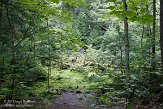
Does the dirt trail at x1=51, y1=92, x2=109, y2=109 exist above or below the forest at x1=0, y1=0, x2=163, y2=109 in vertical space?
below

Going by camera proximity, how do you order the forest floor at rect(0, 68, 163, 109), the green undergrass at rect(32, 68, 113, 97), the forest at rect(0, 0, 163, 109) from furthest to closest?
the green undergrass at rect(32, 68, 113, 97)
the forest floor at rect(0, 68, 163, 109)
the forest at rect(0, 0, 163, 109)

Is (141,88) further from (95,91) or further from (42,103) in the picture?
(95,91)

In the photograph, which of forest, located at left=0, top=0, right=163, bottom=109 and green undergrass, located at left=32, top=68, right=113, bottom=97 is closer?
forest, located at left=0, top=0, right=163, bottom=109

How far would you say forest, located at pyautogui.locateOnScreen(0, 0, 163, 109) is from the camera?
6641mm

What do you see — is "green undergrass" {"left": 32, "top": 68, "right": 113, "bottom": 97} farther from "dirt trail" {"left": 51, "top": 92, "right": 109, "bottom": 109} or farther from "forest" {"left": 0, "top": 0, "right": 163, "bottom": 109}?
"dirt trail" {"left": 51, "top": 92, "right": 109, "bottom": 109}

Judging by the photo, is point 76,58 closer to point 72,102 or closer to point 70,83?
point 70,83

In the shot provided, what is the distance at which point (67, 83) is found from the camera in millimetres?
15578

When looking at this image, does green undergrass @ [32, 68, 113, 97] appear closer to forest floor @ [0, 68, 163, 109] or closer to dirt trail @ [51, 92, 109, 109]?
forest floor @ [0, 68, 163, 109]

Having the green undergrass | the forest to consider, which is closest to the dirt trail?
the forest

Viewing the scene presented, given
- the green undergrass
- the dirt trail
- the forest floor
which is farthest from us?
the green undergrass

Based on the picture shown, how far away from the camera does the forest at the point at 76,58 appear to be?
6.64 metres

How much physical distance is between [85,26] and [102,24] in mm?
2089

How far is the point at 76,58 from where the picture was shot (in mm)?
23500

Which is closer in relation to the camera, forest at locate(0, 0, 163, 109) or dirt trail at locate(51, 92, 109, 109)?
forest at locate(0, 0, 163, 109)
